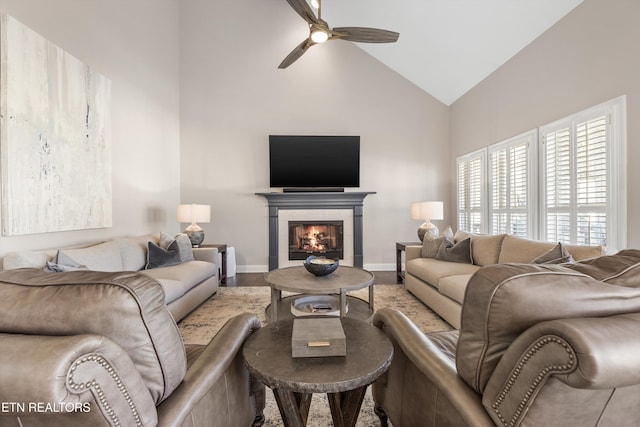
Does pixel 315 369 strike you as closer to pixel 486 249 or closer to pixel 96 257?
pixel 96 257

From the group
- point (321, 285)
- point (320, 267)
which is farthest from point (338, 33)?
point (321, 285)

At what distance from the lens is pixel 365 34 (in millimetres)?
2895

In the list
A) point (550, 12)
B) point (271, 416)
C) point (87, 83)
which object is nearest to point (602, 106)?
point (550, 12)

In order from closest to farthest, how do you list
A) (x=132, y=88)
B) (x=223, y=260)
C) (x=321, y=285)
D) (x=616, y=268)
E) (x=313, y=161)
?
(x=616, y=268) < (x=321, y=285) < (x=132, y=88) < (x=223, y=260) < (x=313, y=161)

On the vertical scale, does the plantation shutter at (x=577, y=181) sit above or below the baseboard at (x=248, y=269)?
above

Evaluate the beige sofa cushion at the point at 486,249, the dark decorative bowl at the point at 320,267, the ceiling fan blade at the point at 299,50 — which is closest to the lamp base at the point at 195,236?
the dark decorative bowl at the point at 320,267

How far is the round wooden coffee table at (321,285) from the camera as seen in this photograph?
234 centimetres

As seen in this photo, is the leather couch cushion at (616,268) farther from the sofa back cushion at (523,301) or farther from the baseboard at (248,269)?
the baseboard at (248,269)

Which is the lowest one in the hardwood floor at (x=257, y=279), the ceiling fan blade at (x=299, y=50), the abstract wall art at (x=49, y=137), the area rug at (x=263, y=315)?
the area rug at (x=263, y=315)

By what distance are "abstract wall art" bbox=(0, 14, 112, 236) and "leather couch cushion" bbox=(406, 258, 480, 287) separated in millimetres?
3522

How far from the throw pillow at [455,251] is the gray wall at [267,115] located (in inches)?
65.1

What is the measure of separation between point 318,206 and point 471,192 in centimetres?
247

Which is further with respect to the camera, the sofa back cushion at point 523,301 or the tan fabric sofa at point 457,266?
the tan fabric sofa at point 457,266

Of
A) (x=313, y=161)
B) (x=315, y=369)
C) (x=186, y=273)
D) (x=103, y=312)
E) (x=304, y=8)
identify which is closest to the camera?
(x=103, y=312)
